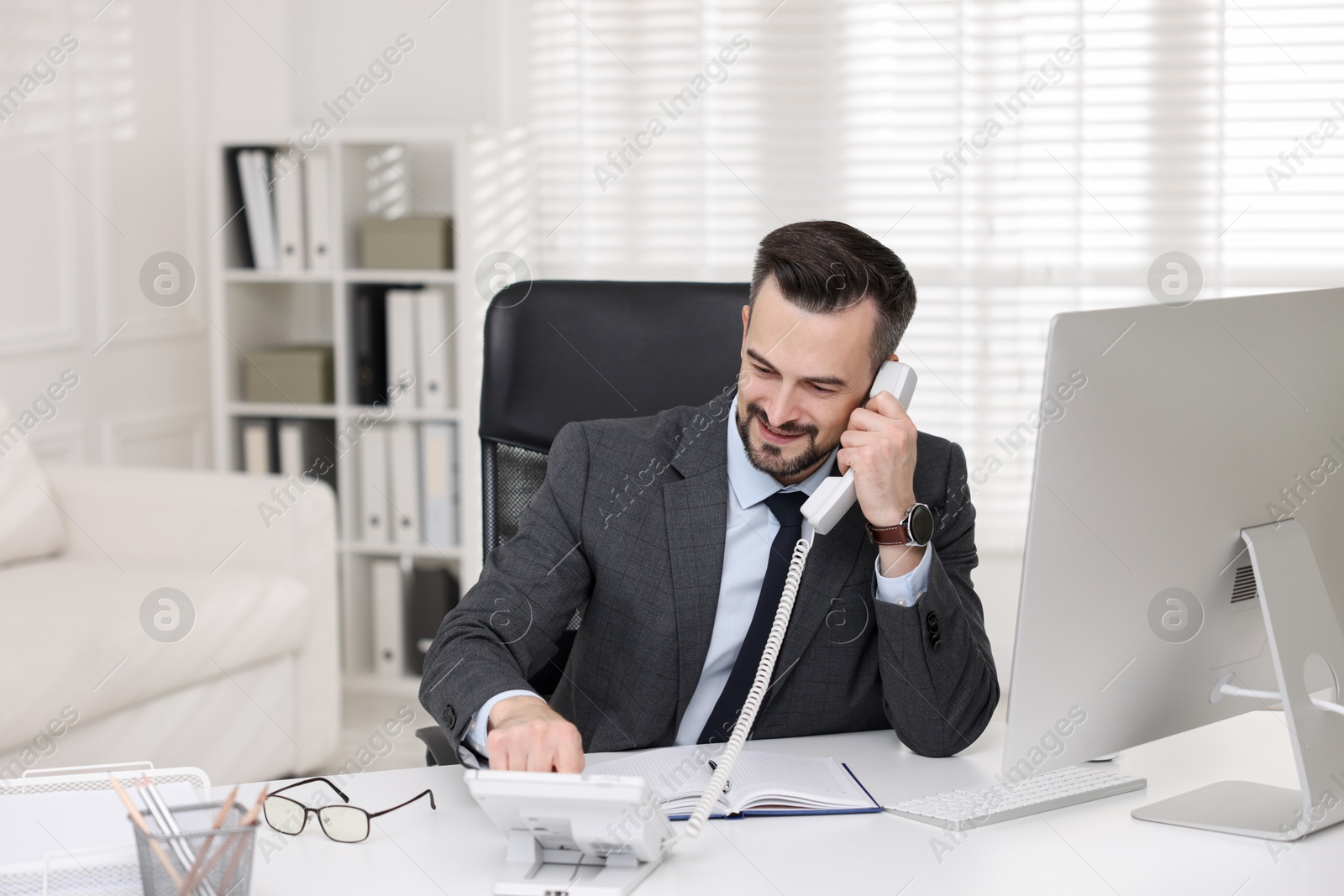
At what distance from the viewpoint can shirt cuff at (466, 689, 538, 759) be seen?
1198 millimetres

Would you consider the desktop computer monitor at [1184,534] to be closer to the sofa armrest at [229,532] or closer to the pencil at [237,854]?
the pencil at [237,854]

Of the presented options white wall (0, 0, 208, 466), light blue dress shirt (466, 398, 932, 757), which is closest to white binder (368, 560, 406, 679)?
white wall (0, 0, 208, 466)

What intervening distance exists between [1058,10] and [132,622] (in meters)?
2.69

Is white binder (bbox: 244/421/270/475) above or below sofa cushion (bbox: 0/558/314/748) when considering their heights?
above

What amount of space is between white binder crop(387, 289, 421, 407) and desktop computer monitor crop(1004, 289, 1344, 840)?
251 cm

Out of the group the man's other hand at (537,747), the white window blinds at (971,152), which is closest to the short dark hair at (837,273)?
the man's other hand at (537,747)

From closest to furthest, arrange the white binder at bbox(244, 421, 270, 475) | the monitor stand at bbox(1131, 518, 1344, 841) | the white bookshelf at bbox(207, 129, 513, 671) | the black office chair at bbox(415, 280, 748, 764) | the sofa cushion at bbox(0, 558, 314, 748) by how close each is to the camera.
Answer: the monitor stand at bbox(1131, 518, 1344, 841) → the black office chair at bbox(415, 280, 748, 764) → the sofa cushion at bbox(0, 558, 314, 748) → the white bookshelf at bbox(207, 129, 513, 671) → the white binder at bbox(244, 421, 270, 475)

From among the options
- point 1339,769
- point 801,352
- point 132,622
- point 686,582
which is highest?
point 801,352

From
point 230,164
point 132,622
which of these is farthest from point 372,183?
point 132,622

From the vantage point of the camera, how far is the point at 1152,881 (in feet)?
3.29

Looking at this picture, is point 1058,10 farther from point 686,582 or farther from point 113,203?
point 113,203

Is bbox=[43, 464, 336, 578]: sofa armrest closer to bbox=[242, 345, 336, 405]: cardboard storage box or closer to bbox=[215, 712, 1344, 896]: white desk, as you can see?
bbox=[242, 345, 336, 405]: cardboard storage box

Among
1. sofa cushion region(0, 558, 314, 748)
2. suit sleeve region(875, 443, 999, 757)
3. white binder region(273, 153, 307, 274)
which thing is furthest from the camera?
white binder region(273, 153, 307, 274)

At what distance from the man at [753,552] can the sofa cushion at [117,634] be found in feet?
3.89
